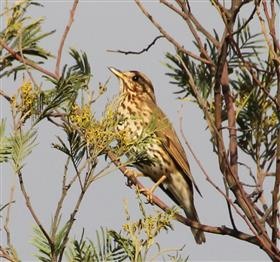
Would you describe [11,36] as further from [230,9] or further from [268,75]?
[268,75]

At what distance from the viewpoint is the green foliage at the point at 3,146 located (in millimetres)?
2412

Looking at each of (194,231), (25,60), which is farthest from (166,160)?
(25,60)

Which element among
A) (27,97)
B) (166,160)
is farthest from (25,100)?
(166,160)

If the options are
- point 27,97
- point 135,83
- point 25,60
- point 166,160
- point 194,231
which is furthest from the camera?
point 135,83

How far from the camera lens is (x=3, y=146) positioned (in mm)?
2428

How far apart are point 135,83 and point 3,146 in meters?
3.34

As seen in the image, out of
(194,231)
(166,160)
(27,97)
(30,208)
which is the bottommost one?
(194,231)

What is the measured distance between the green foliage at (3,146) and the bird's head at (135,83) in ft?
10.3

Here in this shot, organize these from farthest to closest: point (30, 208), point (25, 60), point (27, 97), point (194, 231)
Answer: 1. point (194, 231)
2. point (25, 60)
3. point (27, 97)
4. point (30, 208)

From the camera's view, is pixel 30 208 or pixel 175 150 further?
pixel 175 150

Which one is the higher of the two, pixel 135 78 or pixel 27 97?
pixel 135 78

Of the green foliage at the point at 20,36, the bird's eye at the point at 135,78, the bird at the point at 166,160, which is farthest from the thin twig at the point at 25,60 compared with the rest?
the bird's eye at the point at 135,78

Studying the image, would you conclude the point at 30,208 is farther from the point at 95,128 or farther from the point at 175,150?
the point at 175,150

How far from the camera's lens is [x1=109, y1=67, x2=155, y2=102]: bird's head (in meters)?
5.65
